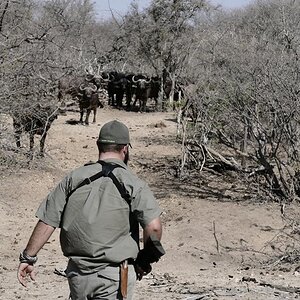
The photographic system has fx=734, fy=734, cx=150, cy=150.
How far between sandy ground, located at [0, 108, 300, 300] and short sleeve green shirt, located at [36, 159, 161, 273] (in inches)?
105

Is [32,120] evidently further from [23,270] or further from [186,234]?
[23,270]

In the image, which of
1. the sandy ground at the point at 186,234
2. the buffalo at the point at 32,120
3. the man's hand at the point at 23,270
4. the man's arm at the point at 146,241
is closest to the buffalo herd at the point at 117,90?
the sandy ground at the point at 186,234

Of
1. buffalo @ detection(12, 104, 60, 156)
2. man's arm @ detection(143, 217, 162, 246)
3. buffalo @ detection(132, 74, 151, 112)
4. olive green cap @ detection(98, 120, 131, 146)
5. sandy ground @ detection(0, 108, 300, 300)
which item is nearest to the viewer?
man's arm @ detection(143, 217, 162, 246)

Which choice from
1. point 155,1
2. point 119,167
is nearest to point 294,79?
point 119,167

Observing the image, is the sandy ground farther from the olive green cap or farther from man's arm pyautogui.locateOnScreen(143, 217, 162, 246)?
the olive green cap

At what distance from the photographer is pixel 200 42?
3003 centimetres

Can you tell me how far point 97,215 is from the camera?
407cm

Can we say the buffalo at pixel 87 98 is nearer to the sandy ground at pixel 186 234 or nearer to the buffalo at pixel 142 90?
the sandy ground at pixel 186 234

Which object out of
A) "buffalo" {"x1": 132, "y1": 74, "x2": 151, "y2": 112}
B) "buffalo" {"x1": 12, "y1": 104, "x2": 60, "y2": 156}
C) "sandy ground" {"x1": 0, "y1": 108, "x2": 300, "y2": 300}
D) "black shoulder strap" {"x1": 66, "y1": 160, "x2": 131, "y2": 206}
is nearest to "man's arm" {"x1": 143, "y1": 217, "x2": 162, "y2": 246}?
"black shoulder strap" {"x1": 66, "y1": 160, "x2": 131, "y2": 206}

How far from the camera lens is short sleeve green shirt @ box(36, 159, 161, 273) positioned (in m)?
4.06

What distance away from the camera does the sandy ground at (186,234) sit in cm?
743

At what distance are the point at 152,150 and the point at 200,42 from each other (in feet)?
36.8

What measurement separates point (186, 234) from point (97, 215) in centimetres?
780

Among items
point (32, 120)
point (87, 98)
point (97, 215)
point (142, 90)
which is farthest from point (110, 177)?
point (142, 90)
